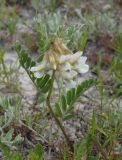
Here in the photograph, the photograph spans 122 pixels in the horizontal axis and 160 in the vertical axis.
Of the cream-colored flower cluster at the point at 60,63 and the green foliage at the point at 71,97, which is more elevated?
the cream-colored flower cluster at the point at 60,63

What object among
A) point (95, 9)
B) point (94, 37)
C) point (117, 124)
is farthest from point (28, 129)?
point (95, 9)

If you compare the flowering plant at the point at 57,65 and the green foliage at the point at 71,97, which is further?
the green foliage at the point at 71,97

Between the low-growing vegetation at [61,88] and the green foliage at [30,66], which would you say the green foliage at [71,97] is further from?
the green foliage at [30,66]

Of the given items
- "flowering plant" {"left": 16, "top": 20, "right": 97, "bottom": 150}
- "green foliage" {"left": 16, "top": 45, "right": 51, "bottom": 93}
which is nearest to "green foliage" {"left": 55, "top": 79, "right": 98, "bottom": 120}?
"flowering plant" {"left": 16, "top": 20, "right": 97, "bottom": 150}

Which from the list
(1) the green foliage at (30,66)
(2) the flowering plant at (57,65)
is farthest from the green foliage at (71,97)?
(1) the green foliage at (30,66)
